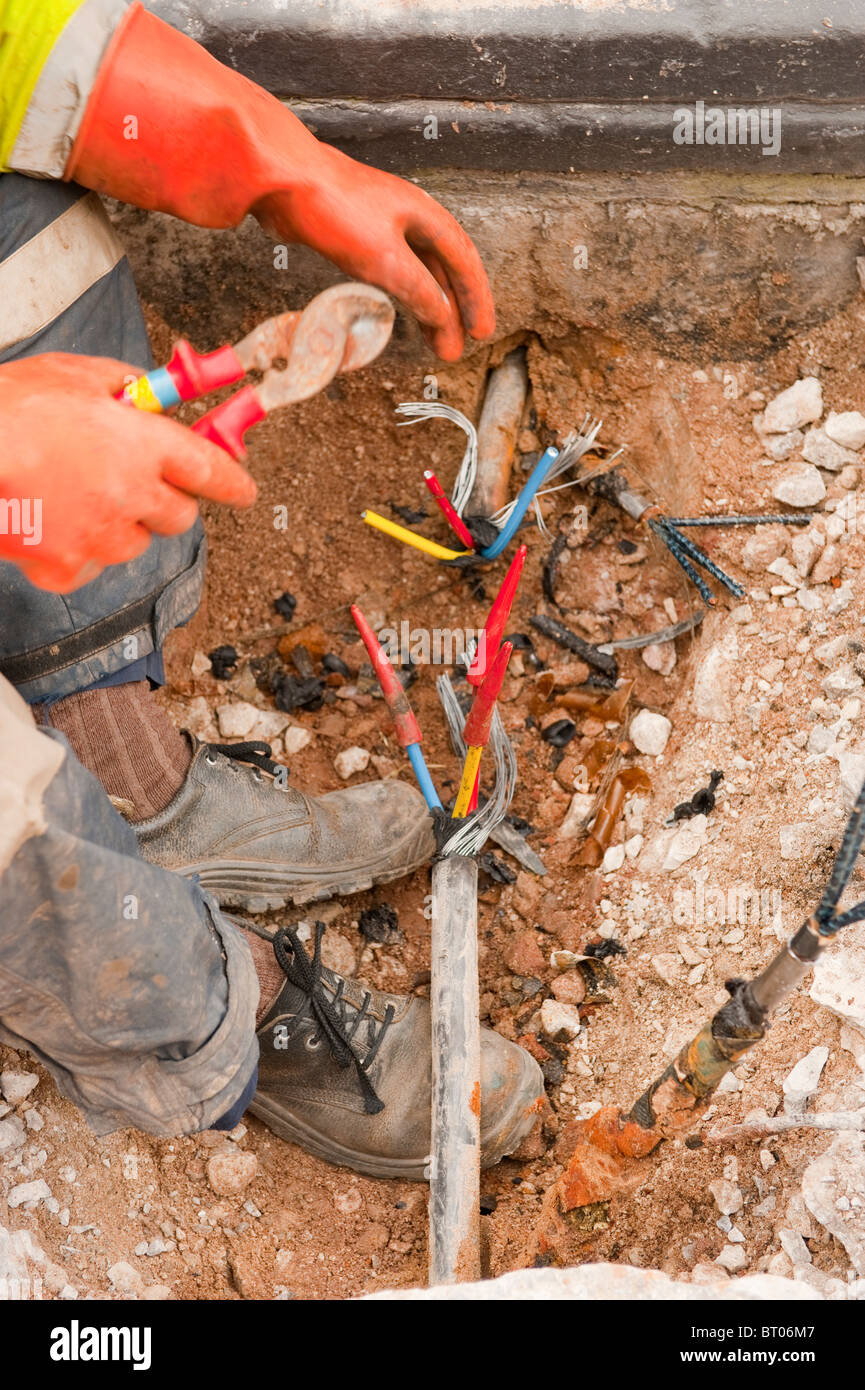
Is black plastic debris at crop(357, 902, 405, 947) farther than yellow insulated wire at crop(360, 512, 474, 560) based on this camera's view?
No

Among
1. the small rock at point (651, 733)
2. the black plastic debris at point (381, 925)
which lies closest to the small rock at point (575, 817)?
the small rock at point (651, 733)

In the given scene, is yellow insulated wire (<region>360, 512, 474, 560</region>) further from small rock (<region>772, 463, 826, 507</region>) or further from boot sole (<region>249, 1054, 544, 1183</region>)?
boot sole (<region>249, 1054, 544, 1183</region>)

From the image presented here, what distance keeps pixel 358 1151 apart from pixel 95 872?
0.77 meters

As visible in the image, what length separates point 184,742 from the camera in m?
1.96

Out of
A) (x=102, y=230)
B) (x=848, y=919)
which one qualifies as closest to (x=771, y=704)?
(x=848, y=919)

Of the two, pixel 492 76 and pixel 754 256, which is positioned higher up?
pixel 492 76

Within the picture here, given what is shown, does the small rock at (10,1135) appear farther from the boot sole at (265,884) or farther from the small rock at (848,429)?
the small rock at (848,429)

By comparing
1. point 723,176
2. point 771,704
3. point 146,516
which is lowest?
Answer: point 771,704

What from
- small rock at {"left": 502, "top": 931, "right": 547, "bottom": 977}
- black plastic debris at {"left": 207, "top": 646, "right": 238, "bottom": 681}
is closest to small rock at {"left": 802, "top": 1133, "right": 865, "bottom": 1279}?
small rock at {"left": 502, "top": 931, "right": 547, "bottom": 977}

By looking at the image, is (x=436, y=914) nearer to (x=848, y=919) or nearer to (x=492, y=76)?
(x=848, y=919)

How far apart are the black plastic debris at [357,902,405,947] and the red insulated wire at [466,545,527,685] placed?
0.47 metres

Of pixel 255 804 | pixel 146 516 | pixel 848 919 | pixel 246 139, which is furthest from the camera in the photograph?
pixel 255 804

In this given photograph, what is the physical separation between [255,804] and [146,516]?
66 centimetres

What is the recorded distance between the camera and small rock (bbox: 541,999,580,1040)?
1.91 metres
